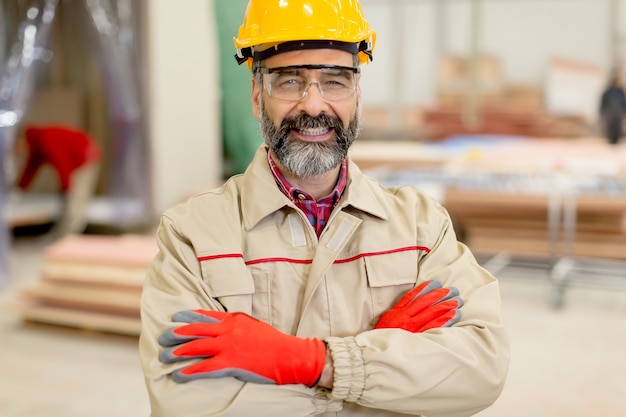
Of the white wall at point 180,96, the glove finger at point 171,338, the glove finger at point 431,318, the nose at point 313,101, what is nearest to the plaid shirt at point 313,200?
the nose at point 313,101

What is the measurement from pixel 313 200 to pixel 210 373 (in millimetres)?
532

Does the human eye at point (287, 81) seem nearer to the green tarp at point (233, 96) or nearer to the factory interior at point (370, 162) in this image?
the factory interior at point (370, 162)

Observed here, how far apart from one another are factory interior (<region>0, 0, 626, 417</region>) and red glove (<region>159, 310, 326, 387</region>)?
2295 millimetres

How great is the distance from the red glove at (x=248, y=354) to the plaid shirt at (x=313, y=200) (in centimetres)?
35

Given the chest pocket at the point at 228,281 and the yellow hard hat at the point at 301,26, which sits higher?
the yellow hard hat at the point at 301,26

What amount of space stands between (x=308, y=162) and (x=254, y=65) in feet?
0.96

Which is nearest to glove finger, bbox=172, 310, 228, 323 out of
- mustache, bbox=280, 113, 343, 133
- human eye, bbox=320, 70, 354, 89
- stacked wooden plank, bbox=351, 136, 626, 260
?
mustache, bbox=280, 113, 343, 133

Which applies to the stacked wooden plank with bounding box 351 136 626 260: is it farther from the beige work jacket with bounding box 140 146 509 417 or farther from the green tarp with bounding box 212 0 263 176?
the beige work jacket with bounding box 140 146 509 417

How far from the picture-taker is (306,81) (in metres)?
1.81

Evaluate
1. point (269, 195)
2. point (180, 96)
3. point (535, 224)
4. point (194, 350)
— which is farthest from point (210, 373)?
point (180, 96)

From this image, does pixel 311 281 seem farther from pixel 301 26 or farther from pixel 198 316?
pixel 301 26

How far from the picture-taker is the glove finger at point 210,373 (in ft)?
5.32

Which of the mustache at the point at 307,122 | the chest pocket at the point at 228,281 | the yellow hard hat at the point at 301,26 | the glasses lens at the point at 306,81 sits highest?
the yellow hard hat at the point at 301,26

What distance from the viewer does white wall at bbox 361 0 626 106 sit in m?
10.8
